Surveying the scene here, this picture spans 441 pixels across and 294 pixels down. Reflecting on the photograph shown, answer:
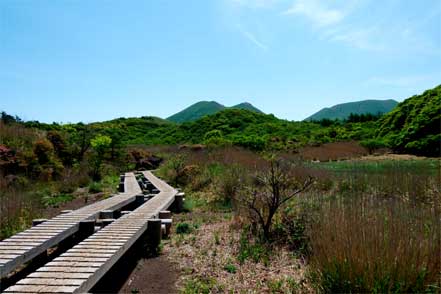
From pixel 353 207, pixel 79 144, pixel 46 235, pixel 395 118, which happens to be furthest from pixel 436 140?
pixel 46 235

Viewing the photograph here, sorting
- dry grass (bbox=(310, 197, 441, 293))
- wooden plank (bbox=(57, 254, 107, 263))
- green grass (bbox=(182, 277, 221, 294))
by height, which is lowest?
green grass (bbox=(182, 277, 221, 294))

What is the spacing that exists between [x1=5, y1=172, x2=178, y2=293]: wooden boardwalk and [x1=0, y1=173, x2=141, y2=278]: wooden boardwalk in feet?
1.56

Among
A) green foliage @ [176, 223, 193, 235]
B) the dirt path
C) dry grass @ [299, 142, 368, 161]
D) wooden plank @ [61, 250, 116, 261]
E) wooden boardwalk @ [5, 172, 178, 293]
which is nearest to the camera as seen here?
wooden boardwalk @ [5, 172, 178, 293]

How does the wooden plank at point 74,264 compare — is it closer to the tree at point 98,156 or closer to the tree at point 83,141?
the tree at point 98,156

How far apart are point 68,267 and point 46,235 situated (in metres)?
1.53

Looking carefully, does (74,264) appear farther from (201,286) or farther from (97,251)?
(201,286)

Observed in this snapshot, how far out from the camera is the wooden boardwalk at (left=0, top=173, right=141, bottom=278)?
359cm

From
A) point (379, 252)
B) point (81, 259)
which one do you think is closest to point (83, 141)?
point (81, 259)

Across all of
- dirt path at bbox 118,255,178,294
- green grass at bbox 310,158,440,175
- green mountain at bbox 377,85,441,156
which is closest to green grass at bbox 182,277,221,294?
dirt path at bbox 118,255,178,294

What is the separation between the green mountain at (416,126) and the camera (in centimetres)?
2380

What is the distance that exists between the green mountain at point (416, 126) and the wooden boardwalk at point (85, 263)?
74.9 feet

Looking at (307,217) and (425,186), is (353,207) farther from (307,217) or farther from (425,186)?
(425,186)

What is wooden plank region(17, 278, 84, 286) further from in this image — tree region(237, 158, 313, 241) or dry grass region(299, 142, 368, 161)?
dry grass region(299, 142, 368, 161)

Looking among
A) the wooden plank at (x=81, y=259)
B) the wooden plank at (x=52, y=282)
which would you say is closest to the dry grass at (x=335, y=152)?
the wooden plank at (x=81, y=259)
